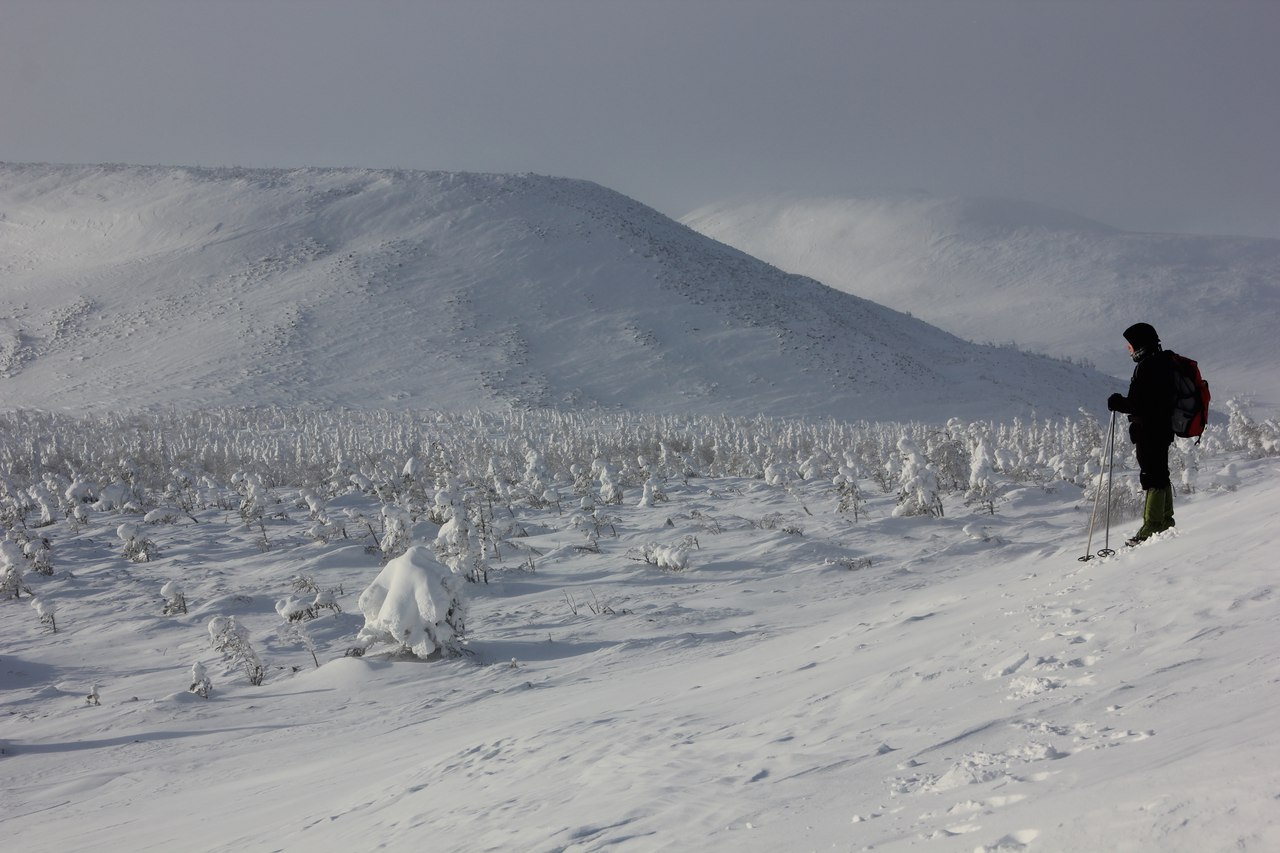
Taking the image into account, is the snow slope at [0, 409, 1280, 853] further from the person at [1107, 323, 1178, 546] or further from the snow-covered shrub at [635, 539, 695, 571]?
the person at [1107, 323, 1178, 546]

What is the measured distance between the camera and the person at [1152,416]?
6430 millimetres

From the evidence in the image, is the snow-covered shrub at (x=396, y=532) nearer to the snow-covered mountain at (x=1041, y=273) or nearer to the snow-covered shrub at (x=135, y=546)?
the snow-covered shrub at (x=135, y=546)

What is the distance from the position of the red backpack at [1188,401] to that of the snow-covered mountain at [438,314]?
42032 mm

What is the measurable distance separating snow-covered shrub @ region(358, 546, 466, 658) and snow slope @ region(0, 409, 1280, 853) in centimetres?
30

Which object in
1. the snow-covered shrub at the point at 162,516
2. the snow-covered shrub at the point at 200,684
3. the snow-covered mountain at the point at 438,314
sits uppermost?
the snow-covered mountain at the point at 438,314

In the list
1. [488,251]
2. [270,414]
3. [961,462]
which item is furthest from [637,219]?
[961,462]

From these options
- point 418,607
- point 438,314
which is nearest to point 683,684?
point 418,607

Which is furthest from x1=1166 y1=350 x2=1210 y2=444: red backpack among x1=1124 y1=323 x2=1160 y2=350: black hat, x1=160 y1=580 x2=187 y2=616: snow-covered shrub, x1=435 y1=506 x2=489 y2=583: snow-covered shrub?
x1=160 y1=580 x2=187 y2=616: snow-covered shrub

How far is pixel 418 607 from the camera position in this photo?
877 cm

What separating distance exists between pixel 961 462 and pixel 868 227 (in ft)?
546

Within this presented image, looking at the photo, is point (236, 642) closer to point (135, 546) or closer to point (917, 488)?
point (135, 546)

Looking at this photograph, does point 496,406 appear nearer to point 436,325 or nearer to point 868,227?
point 436,325


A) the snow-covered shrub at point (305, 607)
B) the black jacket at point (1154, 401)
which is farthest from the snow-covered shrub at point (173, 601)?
the black jacket at point (1154, 401)

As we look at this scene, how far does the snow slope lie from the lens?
2627 millimetres
